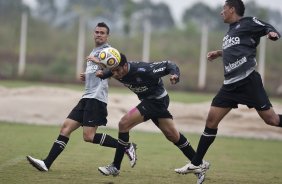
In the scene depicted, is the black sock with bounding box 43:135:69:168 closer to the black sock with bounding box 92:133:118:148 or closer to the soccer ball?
the black sock with bounding box 92:133:118:148

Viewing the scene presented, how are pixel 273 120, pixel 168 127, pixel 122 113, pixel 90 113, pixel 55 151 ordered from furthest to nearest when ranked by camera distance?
pixel 122 113
pixel 90 113
pixel 55 151
pixel 168 127
pixel 273 120

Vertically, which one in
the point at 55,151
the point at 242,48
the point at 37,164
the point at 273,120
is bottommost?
the point at 37,164

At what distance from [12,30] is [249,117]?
40.4 meters

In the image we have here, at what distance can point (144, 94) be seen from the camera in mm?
11445

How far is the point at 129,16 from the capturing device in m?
64.8

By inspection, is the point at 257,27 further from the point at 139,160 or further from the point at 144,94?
the point at 139,160

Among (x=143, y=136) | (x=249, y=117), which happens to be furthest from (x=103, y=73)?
(x=249, y=117)

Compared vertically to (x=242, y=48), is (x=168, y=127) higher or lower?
lower

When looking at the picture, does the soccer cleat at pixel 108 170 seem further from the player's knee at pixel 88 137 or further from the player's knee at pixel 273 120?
the player's knee at pixel 273 120

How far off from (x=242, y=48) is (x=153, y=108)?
1.80 meters

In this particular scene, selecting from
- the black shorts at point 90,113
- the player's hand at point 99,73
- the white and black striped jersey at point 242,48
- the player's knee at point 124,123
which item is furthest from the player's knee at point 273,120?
the black shorts at point 90,113

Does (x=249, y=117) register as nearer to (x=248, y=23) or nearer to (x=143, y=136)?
(x=143, y=136)

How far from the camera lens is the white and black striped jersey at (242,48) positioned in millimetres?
10750

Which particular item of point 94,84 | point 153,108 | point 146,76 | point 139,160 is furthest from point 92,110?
point 139,160
